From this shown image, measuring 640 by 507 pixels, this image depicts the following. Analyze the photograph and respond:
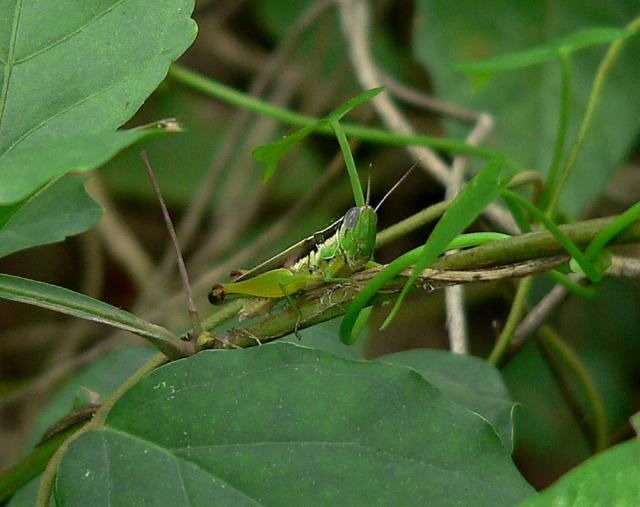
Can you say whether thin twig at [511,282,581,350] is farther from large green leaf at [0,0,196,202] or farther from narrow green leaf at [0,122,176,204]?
narrow green leaf at [0,122,176,204]

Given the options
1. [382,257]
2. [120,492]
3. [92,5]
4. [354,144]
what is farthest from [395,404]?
[382,257]

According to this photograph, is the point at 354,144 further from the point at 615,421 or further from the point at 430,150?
the point at 615,421

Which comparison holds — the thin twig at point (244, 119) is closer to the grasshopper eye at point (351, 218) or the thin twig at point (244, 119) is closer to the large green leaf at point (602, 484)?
the grasshopper eye at point (351, 218)

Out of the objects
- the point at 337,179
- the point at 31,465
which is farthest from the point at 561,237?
the point at 337,179

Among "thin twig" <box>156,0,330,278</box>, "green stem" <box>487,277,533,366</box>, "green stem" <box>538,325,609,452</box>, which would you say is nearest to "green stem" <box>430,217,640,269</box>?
"green stem" <box>487,277,533,366</box>

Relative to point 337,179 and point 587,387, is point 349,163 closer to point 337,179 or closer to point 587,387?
point 587,387

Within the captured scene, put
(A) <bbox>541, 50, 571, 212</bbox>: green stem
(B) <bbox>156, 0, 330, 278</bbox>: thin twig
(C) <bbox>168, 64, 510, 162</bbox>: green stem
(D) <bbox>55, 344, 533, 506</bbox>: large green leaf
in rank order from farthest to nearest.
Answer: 1. (B) <bbox>156, 0, 330, 278</bbox>: thin twig
2. (C) <bbox>168, 64, 510, 162</bbox>: green stem
3. (A) <bbox>541, 50, 571, 212</bbox>: green stem
4. (D) <bbox>55, 344, 533, 506</bbox>: large green leaf
